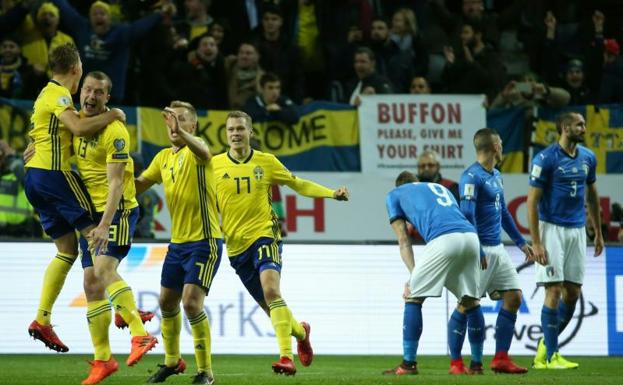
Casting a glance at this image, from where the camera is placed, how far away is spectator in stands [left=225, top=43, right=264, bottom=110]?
18.0 metres

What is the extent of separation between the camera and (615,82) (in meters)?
19.4

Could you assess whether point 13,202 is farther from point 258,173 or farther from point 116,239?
point 116,239

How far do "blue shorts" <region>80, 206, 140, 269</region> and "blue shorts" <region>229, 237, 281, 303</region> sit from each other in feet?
4.19

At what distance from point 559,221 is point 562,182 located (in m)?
0.39

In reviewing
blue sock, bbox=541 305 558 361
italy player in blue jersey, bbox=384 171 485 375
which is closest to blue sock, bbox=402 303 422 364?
italy player in blue jersey, bbox=384 171 485 375

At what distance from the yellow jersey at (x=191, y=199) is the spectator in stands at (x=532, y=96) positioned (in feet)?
27.9

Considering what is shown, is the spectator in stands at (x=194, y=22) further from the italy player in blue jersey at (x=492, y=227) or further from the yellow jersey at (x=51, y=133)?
the yellow jersey at (x=51, y=133)

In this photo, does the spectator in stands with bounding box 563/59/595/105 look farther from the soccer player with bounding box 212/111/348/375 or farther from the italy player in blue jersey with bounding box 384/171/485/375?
the soccer player with bounding box 212/111/348/375

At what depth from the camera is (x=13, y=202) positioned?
1608 cm

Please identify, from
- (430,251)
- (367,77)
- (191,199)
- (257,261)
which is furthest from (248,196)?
(367,77)

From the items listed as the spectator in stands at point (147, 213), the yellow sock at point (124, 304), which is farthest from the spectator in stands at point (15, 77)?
the yellow sock at point (124, 304)

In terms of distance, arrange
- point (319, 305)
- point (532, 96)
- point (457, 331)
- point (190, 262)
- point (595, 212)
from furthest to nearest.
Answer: point (532, 96) < point (319, 305) < point (595, 212) < point (457, 331) < point (190, 262)

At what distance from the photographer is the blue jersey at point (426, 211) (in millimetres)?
11406

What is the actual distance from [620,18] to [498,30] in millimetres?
2305
